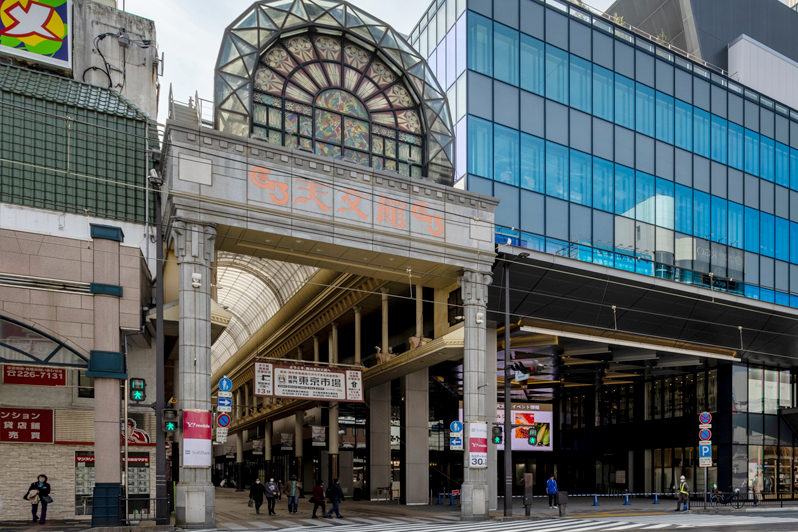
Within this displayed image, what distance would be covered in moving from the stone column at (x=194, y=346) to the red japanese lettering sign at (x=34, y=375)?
13.3 feet

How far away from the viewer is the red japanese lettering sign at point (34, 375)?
864 inches

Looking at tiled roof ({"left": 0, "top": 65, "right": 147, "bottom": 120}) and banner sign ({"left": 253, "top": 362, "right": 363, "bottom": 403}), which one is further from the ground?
tiled roof ({"left": 0, "top": 65, "right": 147, "bottom": 120})

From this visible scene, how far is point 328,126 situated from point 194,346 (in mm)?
10394

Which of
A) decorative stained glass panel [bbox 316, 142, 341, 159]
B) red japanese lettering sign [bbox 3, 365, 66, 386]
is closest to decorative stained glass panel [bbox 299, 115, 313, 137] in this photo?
decorative stained glass panel [bbox 316, 142, 341, 159]

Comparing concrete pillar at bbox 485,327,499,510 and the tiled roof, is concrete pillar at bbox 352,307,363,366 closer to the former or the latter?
concrete pillar at bbox 485,327,499,510

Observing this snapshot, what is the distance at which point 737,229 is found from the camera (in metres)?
40.8

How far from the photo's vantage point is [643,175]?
124 feet

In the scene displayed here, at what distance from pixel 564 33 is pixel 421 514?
78.7 ft

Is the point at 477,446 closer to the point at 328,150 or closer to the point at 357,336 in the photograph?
the point at 357,336

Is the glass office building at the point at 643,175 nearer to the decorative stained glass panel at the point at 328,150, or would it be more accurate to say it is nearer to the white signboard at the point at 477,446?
the decorative stained glass panel at the point at 328,150

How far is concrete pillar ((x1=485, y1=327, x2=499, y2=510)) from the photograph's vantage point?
98.2 ft

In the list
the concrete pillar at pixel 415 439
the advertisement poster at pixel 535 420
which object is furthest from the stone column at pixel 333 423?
the advertisement poster at pixel 535 420

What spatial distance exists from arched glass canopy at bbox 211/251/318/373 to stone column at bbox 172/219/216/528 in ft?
43.3

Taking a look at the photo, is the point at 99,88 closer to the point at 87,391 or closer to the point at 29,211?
the point at 29,211
